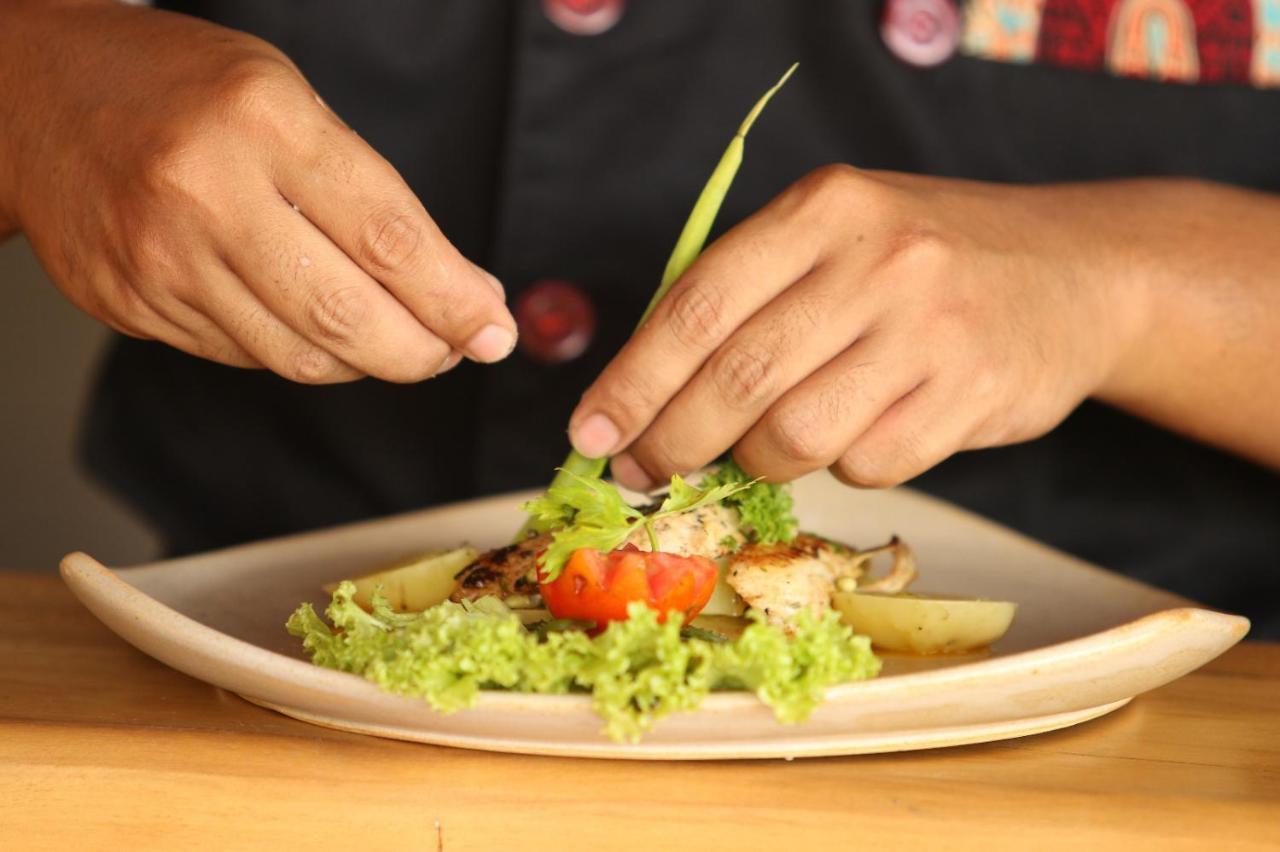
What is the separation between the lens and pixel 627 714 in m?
1.03

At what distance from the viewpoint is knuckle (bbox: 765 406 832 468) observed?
136cm

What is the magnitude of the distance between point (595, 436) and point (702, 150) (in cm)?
70

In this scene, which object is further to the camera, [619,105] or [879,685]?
[619,105]

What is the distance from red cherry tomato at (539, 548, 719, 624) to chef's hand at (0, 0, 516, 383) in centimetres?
24

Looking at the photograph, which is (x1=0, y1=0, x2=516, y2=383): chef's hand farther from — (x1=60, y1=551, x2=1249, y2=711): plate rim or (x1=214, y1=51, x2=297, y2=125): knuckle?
(x1=60, y1=551, x2=1249, y2=711): plate rim

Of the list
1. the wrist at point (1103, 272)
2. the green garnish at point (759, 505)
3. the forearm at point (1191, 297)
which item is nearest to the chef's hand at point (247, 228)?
the green garnish at point (759, 505)

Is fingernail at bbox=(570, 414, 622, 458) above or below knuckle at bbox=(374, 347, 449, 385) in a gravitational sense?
below

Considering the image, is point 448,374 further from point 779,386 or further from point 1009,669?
point 1009,669

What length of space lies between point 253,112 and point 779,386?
1.85 ft

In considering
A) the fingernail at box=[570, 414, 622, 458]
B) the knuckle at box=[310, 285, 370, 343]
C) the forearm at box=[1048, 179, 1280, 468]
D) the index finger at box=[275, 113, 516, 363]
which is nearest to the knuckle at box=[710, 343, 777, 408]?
the fingernail at box=[570, 414, 622, 458]

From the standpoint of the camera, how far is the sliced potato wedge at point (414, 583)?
4.85 feet

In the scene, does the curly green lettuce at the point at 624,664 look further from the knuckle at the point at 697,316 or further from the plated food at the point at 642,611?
the knuckle at the point at 697,316

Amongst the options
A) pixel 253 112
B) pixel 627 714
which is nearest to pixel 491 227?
pixel 253 112

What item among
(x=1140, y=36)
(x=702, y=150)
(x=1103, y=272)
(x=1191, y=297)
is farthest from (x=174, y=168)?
(x=1140, y=36)
